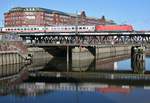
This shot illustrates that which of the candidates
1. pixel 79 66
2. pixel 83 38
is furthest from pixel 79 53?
pixel 79 66

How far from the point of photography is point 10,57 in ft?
329

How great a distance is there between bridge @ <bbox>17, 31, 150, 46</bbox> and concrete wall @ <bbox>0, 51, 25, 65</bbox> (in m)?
14.2

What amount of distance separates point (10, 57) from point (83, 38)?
40712mm

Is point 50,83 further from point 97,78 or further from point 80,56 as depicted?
point 80,56

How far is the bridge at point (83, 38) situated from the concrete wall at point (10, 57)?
14.2m

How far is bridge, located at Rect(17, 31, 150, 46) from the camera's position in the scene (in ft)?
405

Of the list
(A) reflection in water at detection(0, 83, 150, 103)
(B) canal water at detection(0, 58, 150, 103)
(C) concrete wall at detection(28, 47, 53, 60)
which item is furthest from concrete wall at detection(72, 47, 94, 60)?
(A) reflection in water at detection(0, 83, 150, 103)

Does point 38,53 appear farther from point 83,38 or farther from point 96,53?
point 96,53

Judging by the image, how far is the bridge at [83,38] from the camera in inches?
4865

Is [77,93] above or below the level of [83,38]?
below

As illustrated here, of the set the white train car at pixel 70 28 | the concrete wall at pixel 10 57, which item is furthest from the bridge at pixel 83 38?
the concrete wall at pixel 10 57

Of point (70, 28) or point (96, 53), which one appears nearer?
point (96, 53)

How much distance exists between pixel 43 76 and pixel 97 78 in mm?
11571

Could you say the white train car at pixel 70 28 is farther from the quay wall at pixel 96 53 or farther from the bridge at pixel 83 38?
the quay wall at pixel 96 53
